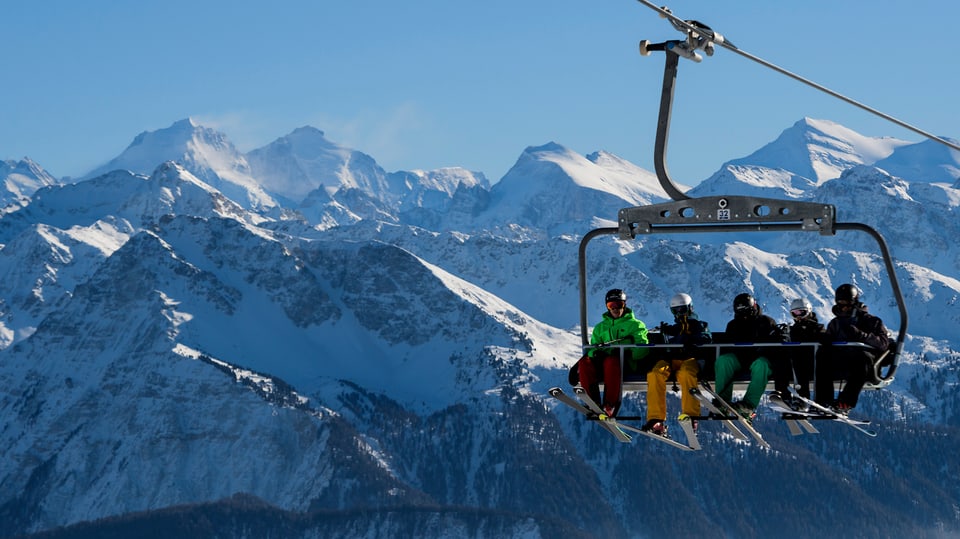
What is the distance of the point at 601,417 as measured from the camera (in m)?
34.4

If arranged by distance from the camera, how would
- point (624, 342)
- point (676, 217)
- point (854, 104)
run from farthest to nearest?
1. point (624, 342)
2. point (676, 217)
3. point (854, 104)

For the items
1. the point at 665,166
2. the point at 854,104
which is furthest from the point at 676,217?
the point at 854,104

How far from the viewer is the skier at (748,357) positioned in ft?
117

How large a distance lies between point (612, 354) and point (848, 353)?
4237 mm

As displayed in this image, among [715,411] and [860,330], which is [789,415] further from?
[860,330]

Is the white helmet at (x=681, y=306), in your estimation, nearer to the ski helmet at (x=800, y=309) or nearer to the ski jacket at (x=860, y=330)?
the ski helmet at (x=800, y=309)

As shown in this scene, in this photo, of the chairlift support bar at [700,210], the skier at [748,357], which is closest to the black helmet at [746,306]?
the skier at [748,357]

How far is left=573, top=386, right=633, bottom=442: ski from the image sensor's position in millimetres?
34125

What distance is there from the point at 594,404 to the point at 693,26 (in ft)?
25.2

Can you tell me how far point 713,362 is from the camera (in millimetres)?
36094

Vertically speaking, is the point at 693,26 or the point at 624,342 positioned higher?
the point at 693,26

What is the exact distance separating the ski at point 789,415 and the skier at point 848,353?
21.9 inches

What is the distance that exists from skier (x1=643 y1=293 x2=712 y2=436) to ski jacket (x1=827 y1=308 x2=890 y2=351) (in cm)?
230

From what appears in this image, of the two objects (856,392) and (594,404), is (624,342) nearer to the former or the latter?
(594,404)
